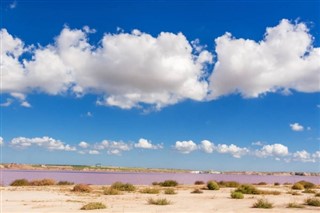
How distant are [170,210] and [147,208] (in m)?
1.66

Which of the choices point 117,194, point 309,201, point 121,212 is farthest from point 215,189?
point 121,212

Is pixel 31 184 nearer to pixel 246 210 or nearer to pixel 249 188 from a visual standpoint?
pixel 249 188

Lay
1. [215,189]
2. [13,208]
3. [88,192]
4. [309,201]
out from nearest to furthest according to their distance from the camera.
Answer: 1. [13,208]
2. [309,201]
3. [88,192]
4. [215,189]

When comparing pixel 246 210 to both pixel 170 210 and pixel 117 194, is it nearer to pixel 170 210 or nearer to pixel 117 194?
pixel 170 210

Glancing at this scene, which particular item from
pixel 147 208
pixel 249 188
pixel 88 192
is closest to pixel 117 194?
pixel 88 192

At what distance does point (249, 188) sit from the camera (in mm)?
38656

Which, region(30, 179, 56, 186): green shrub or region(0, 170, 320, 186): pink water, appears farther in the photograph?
region(0, 170, 320, 186): pink water

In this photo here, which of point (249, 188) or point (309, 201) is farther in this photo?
point (249, 188)

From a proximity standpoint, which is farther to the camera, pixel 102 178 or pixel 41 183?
pixel 102 178

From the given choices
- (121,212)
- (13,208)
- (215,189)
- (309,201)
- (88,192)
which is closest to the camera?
(121,212)

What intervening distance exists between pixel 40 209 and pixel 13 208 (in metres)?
1.70

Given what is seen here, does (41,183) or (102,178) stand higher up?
(41,183)

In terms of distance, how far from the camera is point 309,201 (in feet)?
85.6

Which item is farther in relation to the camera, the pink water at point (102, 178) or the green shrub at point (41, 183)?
the pink water at point (102, 178)
